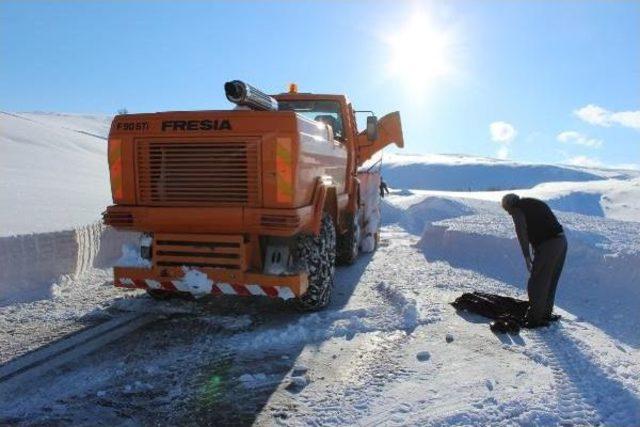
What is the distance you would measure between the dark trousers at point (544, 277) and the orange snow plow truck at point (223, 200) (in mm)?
2076

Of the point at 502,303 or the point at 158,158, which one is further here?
the point at 502,303

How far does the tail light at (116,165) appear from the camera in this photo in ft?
17.3

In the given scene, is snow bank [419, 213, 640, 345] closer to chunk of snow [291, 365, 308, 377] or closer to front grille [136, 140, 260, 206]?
chunk of snow [291, 365, 308, 377]

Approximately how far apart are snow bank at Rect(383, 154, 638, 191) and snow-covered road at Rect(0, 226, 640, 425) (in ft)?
161

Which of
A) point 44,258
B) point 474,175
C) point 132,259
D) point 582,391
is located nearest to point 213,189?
point 132,259

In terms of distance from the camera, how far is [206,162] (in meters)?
5.13

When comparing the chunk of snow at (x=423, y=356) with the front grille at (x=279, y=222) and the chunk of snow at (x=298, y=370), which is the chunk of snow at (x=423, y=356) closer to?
the chunk of snow at (x=298, y=370)

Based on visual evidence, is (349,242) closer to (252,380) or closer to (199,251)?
(199,251)

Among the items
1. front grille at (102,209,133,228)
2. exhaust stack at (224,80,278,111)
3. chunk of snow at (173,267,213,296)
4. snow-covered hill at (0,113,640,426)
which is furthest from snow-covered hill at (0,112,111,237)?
exhaust stack at (224,80,278,111)

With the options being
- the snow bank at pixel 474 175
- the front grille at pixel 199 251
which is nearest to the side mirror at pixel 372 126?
the front grille at pixel 199 251

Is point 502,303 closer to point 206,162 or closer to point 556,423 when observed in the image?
point 556,423

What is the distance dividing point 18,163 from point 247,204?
12.5m

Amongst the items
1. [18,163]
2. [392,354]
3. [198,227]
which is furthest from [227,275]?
[18,163]

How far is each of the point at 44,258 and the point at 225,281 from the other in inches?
128
